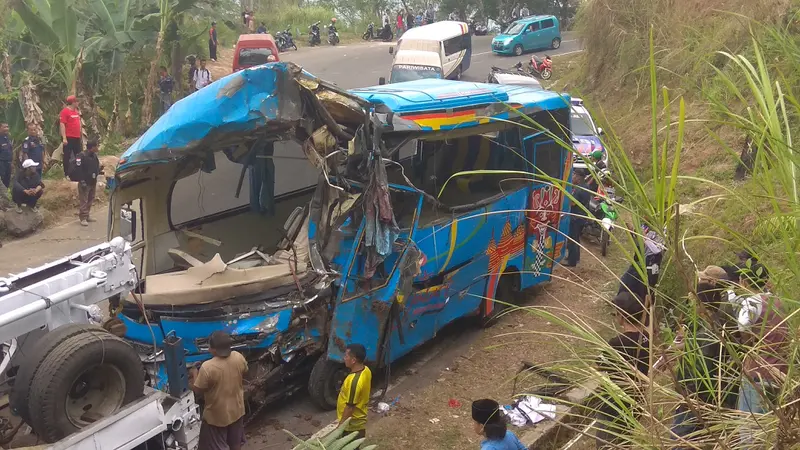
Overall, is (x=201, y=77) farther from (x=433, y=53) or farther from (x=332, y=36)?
(x=332, y=36)

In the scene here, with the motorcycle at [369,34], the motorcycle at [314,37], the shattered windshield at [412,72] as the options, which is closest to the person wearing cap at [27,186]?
the shattered windshield at [412,72]

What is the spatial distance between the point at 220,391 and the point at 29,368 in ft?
4.90

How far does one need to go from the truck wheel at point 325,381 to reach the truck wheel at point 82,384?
2074 mm

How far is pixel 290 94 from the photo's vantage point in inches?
246

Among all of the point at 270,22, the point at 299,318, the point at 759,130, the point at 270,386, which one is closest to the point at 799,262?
the point at 759,130

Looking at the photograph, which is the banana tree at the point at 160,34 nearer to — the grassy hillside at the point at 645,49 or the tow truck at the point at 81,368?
the grassy hillside at the point at 645,49

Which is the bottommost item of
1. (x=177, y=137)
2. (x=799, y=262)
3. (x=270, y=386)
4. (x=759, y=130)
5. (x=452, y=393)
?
(x=452, y=393)

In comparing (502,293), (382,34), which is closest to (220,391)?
(502,293)

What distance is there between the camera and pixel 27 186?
38.9ft

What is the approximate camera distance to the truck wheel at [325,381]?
662cm

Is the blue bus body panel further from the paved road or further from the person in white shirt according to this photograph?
the person in white shirt

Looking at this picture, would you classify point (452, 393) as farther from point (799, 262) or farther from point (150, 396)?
point (799, 262)

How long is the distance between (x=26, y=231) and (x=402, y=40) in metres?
17.2

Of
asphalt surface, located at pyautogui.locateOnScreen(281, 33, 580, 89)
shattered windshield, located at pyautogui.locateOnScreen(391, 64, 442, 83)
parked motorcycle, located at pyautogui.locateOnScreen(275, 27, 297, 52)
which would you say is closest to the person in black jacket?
shattered windshield, located at pyautogui.locateOnScreen(391, 64, 442, 83)
